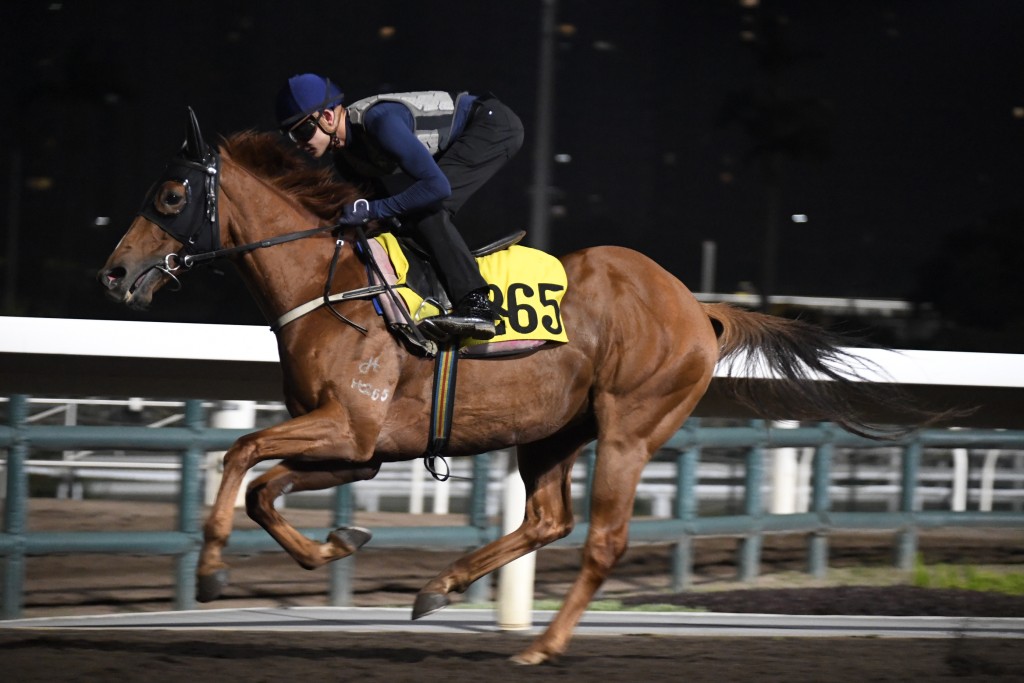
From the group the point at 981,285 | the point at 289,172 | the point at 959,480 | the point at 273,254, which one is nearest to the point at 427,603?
the point at 273,254

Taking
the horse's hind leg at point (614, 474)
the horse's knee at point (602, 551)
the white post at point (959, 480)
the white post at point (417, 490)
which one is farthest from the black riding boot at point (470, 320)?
the white post at point (959, 480)

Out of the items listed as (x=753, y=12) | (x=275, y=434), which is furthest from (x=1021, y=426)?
(x=275, y=434)

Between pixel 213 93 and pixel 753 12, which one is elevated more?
pixel 753 12

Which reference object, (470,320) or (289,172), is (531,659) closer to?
(470,320)

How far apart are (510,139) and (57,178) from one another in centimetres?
542

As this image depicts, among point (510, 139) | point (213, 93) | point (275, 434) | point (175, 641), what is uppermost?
point (213, 93)

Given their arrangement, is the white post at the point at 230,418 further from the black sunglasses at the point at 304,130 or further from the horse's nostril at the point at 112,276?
the black sunglasses at the point at 304,130

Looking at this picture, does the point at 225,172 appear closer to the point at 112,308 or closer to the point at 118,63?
the point at 112,308

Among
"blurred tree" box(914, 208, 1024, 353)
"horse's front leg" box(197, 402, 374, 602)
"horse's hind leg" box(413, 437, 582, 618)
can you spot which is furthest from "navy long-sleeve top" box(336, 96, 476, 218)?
"blurred tree" box(914, 208, 1024, 353)

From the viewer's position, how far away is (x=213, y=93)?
9703mm

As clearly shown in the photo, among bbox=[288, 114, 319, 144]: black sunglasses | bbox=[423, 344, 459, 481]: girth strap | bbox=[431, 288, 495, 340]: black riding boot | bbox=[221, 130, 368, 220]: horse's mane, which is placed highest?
bbox=[288, 114, 319, 144]: black sunglasses

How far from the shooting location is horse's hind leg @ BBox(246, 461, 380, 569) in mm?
4430

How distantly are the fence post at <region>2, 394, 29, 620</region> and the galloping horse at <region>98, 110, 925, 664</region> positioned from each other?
138cm

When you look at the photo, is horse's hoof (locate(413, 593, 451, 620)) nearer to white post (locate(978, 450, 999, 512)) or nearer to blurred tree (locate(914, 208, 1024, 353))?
white post (locate(978, 450, 999, 512))
